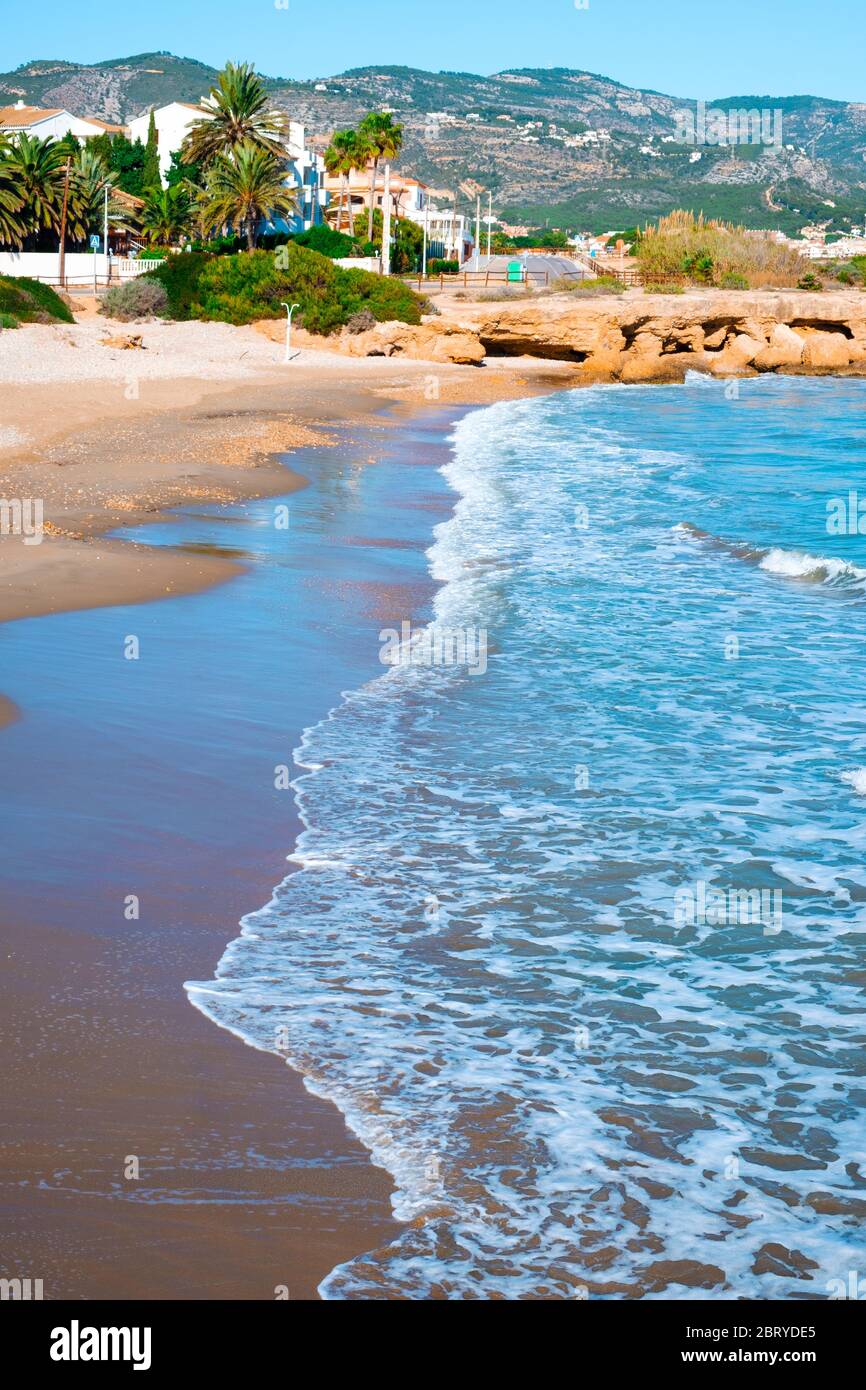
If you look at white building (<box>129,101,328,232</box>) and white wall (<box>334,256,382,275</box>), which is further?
white building (<box>129,101,328,232</box>)

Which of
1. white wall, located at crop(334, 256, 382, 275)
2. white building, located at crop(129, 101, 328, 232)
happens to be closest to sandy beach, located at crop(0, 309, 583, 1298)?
white wall, located at crop(334, 256, 382, 275)

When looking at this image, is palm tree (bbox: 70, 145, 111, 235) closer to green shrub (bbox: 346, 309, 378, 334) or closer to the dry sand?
the dry sand

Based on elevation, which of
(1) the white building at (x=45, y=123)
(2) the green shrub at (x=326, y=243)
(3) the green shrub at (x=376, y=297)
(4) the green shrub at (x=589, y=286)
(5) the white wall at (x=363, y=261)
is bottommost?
(3) the green shrub at (x=376, y=297)

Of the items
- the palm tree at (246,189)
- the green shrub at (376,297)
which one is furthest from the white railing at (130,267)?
the green shrub at (376,297)

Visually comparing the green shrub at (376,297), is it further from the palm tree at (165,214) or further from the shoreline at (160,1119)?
the shoreline at (160,1119)

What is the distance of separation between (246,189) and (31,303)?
1554 cm

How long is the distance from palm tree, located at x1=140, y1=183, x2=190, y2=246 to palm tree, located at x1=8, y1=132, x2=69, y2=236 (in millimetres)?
8434

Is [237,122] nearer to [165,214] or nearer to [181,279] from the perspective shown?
[165,214]

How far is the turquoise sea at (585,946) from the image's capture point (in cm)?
400

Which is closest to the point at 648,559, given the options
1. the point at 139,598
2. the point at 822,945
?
the point at 139,598

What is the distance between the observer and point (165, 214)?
66.9m

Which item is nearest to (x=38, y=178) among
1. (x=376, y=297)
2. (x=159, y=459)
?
(x=376, y=297)

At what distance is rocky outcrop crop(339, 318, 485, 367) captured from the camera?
46719 millimetres

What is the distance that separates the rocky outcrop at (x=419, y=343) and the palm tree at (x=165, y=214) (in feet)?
80.1
